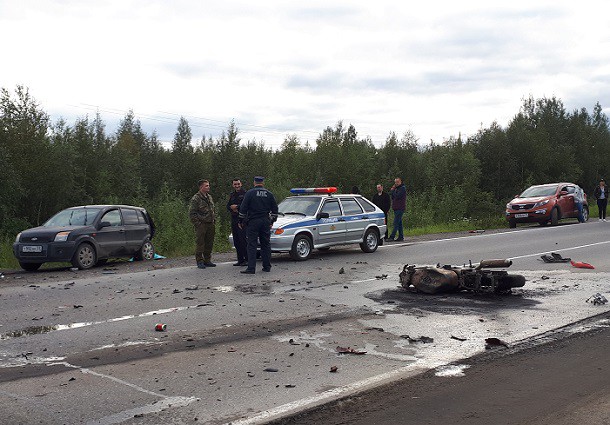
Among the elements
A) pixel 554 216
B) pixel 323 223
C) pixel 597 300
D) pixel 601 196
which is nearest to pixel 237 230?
pixel 323 223

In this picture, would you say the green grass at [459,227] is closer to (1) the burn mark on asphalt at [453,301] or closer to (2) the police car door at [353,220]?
(2) the police car door at [353,220]

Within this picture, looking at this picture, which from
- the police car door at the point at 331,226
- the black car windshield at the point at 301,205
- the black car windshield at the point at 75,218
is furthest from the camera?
the black car windshield at the point at 301,205

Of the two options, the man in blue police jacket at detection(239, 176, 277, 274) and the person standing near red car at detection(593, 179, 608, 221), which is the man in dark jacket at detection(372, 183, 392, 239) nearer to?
the man in blue police jacket at detection(239, 176, 277, 274)

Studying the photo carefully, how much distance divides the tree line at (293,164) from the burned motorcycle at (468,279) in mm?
26464

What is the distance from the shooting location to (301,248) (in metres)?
16.8

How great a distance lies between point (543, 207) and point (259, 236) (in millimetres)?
17668

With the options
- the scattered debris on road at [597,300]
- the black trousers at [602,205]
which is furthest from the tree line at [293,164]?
the scattered debris on road at [597,300]

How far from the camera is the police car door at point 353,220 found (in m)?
18.0

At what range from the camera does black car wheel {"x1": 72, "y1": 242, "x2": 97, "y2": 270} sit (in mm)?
16188

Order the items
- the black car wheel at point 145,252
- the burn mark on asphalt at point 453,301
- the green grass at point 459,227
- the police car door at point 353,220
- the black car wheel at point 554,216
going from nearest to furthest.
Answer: the burn mark on asphalt at point 453,301
the police car door at point 353,220
the black car wheel at point 145,252
the green grass at point 459,227
the black car wheel at point 554,216

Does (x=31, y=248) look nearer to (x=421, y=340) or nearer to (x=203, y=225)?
(x=203, y=225)

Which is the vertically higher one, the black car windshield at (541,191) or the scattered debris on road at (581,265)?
the black car windshield at (541,191)

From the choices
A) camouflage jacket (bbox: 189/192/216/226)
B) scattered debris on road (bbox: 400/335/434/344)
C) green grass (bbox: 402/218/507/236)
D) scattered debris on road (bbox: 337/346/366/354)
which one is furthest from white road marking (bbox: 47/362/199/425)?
green grass (bbox: 402/218/507/236)

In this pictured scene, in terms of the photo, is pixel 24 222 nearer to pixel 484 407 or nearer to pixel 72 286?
pixel 72 286
